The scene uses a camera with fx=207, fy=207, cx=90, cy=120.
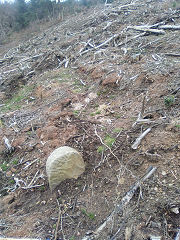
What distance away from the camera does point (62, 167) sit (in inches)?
145

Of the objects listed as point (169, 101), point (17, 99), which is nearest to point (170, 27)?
point (169, 101)

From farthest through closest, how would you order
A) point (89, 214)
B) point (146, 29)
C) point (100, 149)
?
point (146, 29)
point (100, 149)
point (89, 214)

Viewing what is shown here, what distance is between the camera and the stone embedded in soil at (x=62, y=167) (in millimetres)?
3668

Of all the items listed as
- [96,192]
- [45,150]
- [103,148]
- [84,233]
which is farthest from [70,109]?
[84,233]

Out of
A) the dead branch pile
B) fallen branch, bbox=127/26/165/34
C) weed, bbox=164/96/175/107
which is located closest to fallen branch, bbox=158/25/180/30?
the dead branch pile

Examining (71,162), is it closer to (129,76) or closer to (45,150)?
Result: (45,150)

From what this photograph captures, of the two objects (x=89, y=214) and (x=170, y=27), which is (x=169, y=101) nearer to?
(x=89, y=214)

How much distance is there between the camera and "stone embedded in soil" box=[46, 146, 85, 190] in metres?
3.67

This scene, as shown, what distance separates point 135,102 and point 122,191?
9.22ft

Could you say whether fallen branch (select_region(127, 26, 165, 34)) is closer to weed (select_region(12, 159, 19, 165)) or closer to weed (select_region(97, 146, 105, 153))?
weed (select_region(97, 146, 105, 153))

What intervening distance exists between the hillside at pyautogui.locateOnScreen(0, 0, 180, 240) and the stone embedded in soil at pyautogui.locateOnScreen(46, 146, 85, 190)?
13 centimetres

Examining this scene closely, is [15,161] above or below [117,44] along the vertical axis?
below

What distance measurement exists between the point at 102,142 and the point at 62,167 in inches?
39.0

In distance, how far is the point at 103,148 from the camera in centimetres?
407
